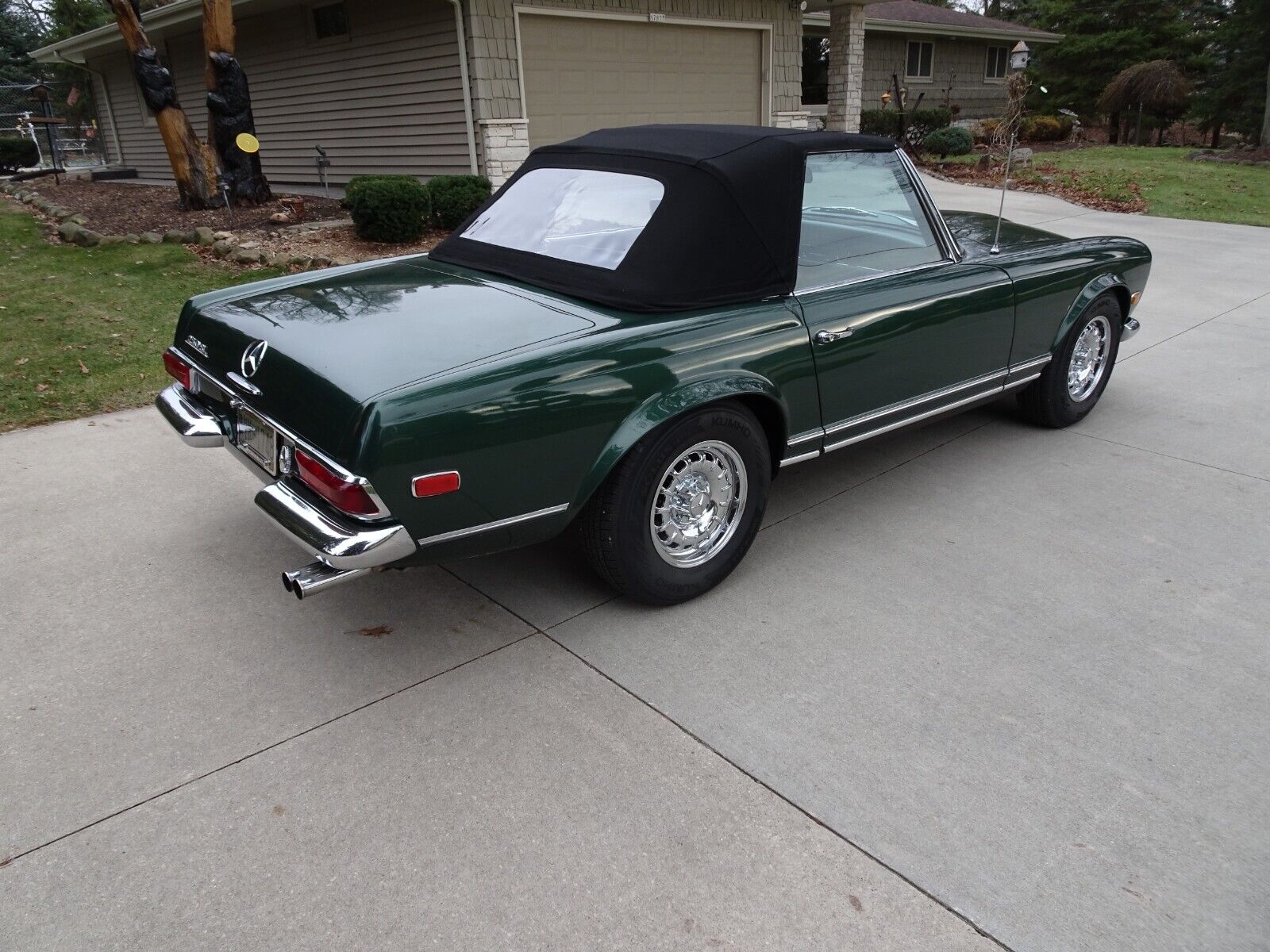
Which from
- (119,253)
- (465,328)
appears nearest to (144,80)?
(119,253)

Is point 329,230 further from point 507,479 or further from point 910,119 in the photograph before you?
point 910,119

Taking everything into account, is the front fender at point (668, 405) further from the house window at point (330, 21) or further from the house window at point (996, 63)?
the house window at point (996, 63)

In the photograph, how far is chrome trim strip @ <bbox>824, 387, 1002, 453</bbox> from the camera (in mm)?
3703

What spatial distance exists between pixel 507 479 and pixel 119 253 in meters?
9.15

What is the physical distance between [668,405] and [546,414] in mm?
463

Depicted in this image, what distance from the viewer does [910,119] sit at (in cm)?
2047

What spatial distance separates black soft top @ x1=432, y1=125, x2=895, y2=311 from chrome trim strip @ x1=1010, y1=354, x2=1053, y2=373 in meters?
1.45

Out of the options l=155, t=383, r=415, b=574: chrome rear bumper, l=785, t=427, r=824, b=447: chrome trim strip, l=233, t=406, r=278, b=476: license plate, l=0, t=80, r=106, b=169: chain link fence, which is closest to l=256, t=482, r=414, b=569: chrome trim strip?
l=155, t=383, r=415, b=574: chrome rear bumper

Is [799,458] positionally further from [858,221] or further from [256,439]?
[256,439]

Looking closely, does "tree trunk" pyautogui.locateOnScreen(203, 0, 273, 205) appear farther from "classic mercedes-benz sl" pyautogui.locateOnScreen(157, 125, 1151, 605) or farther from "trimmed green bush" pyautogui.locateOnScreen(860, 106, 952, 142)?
"trimmed green bush" pyautogui.locateOnScreen(860, 106, 952, 142)

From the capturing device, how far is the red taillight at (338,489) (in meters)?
2.51

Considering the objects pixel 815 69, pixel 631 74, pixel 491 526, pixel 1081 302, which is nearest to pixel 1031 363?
pixel 1081 302

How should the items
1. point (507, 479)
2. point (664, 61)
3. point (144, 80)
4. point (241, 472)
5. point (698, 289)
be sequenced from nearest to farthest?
1. point (507, 479)
2. point (698, 289)
3. point (241, 472)
4. point (144, 80)
5. point (664, 61)

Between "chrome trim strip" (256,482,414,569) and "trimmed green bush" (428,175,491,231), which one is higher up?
"trimmed green bush" (428,175,491,231)
